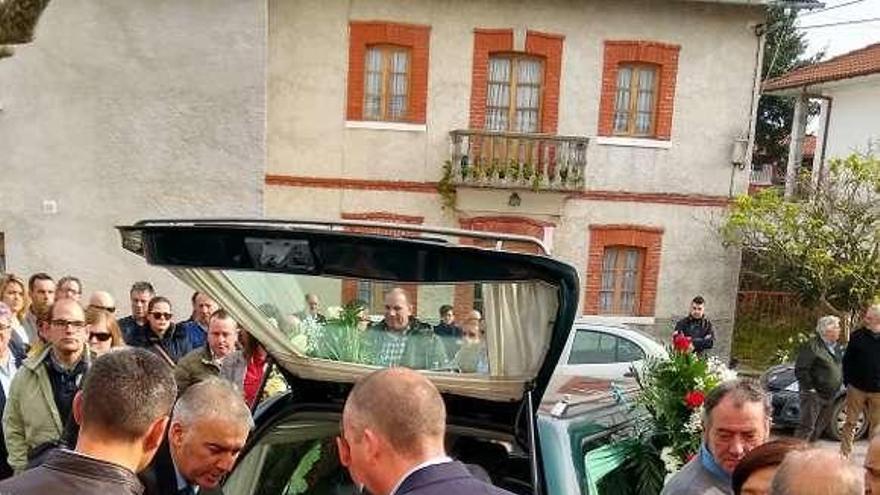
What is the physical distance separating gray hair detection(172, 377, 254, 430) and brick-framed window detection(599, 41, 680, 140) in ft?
41.4

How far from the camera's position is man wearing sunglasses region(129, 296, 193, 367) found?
6312 millimetres

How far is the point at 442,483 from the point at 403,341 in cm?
160

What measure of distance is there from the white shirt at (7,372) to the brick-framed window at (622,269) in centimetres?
1141

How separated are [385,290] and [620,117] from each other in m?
12.5

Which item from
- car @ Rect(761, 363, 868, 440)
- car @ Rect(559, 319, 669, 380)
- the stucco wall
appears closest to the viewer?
car @ Rect(559, 319, 669, 380)

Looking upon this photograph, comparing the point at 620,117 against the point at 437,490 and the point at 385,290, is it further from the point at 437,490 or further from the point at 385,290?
the point at 437,490

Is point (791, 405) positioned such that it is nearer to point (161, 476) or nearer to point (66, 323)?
point (66, 323)

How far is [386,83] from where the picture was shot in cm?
1436

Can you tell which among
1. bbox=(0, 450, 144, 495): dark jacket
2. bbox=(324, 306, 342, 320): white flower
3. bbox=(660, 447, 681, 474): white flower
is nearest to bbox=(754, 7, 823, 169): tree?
bbox=(660, 447, 681, 474): white flower

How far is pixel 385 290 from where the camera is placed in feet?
10.6

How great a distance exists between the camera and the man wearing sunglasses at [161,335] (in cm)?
631

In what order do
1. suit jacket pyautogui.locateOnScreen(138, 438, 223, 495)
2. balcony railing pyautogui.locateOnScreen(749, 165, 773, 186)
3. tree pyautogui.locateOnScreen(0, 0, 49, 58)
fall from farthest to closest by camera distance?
balcony railing pyautogui.locateOnScreen(749, 165, 773, 186)
tree pyautogui.locateOnScreen(0, 0, 49, 58)
suit jacket pyautogui.locateOnScreen(138, 438, 223, 495)

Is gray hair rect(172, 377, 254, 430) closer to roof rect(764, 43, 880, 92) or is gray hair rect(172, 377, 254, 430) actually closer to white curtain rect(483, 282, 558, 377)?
white curtain rect(483, 282, 558, 377)

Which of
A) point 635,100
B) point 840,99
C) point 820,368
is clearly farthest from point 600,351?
point 840,99
